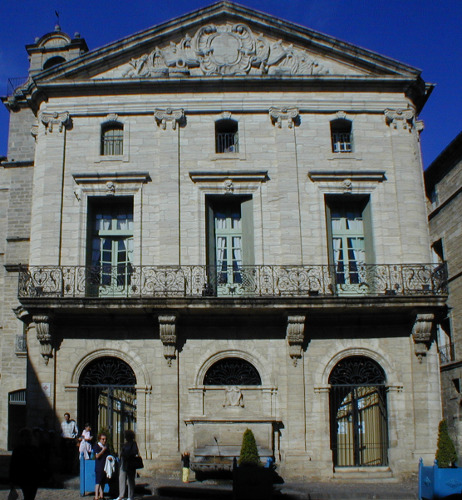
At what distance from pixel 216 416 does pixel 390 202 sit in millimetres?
7429

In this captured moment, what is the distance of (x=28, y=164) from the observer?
25031mm

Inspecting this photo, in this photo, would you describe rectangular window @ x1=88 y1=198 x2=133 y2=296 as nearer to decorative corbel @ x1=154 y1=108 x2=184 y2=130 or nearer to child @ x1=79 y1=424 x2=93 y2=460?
decorative corbel @ x1=154 y1=108 x2=184 y2=130

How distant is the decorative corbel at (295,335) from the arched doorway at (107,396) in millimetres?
4131

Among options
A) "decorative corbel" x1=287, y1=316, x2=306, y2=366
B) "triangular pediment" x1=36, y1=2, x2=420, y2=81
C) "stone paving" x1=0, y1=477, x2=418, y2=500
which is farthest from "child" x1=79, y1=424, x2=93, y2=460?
"triangular pediment" x1=36, y1=2, x2=420, y2=81

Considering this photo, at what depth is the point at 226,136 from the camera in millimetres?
20188

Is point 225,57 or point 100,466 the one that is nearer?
point 100,466

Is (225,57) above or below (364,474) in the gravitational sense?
above

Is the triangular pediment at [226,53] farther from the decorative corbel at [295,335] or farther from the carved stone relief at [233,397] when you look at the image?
the carved stone relief at [233,397]

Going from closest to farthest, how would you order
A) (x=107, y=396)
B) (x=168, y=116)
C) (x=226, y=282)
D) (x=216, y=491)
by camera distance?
1. (x=216, y=491)
2. (x=107, y=396)
3. (x=226, y=282)
4. (x=168, y=116)

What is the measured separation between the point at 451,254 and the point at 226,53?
13681 millimetres

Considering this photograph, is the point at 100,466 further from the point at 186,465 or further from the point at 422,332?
the point at 422,332

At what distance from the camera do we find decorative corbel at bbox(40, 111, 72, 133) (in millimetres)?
19828

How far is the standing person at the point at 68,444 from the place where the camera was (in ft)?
55.4

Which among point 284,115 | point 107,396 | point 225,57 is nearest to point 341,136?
point 284,115
